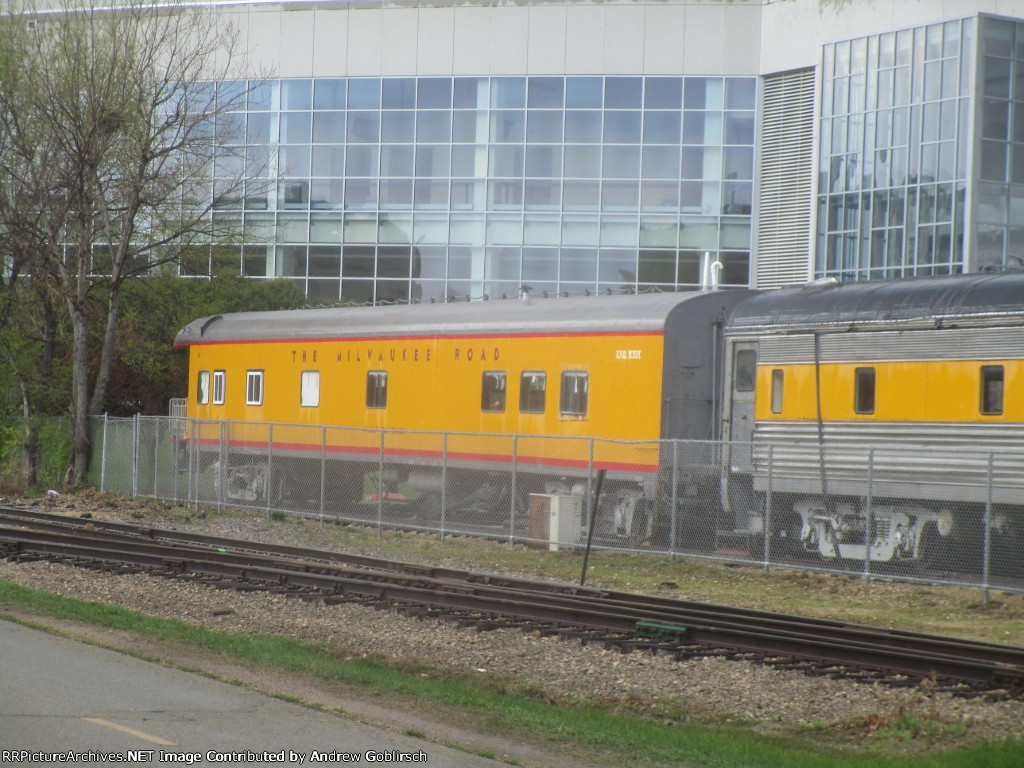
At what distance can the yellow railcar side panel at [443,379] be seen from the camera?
2241 centimetres

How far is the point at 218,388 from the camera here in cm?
3141

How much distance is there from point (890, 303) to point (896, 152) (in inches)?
939

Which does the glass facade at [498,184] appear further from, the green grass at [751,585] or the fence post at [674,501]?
the fence post at [674,501]

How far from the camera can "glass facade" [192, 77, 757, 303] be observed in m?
46.6

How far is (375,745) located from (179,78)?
85.2 ft

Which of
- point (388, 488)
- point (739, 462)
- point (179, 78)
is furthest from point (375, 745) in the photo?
point (179, 78)

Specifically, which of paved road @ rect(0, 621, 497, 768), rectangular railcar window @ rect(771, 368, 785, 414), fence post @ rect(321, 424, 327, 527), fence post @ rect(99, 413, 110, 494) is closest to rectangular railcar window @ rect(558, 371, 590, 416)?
rectangular railcar window @ rect(771, 368, 785, 414)

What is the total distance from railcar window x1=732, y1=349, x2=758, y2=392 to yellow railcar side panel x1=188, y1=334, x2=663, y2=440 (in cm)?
→ 126

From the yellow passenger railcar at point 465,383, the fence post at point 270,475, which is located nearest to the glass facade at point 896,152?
the yellow passenger railcar at point 465,383

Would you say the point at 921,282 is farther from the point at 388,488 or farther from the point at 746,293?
the point at 388,488

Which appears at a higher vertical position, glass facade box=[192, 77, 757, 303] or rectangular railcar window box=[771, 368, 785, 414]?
glass facade box=[192, 77, 757, 303]

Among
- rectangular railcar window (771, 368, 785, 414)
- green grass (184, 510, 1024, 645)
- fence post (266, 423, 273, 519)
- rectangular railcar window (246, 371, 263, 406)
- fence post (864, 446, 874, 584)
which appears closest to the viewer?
green grass (184, 510, 1024, 645)

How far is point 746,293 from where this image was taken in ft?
74.0

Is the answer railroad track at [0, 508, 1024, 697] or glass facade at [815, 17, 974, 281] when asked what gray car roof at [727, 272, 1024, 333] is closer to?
railroad track at [0, 508, 1024, 697]
